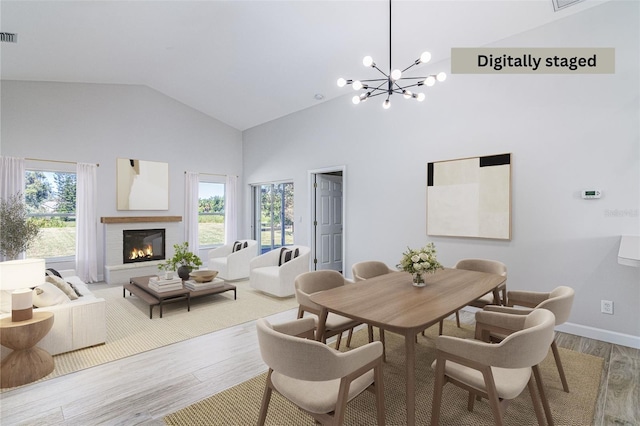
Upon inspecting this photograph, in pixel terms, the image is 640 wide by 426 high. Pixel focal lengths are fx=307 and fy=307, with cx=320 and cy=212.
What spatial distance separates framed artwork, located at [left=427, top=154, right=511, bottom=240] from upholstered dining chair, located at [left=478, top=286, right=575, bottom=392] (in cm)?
120

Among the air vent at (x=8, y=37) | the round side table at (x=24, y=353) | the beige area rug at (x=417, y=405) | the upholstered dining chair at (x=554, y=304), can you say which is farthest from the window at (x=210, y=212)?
the upholstered dining chair at (x=554, y=304)

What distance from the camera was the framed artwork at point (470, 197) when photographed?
365cm

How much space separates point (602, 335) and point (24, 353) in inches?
205

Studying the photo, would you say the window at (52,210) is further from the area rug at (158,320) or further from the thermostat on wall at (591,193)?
the thermostat on wall at (591,193)

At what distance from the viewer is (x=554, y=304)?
200 centimetres

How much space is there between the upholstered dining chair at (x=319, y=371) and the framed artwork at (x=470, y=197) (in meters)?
2.89

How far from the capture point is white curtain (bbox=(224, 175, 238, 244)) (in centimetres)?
734

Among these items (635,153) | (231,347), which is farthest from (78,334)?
(635,153)

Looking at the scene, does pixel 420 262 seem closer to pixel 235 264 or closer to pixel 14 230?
pixel 235 264

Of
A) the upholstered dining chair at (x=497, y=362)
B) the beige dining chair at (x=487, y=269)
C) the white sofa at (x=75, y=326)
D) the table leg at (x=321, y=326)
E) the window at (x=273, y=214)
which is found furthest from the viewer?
the window at (x=273, y=214)

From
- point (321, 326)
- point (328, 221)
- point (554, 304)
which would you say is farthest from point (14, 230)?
point (554, 304)

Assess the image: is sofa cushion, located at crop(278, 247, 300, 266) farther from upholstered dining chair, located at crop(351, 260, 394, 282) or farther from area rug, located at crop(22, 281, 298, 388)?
upholstered dining chair, located at crop(351, 260, 394, 282)

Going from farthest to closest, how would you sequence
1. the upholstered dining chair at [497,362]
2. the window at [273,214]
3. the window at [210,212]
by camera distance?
the window at [210,212] < the window at [273,214] < the upholstered dining chair at [497,362]

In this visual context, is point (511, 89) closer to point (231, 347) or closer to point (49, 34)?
point (231, 347)
